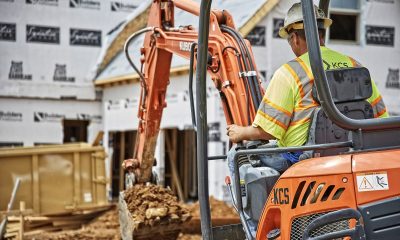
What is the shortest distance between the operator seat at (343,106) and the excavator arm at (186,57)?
1566 mm

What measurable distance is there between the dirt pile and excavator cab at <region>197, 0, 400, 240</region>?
12.3 feet

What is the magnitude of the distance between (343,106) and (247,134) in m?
0.81

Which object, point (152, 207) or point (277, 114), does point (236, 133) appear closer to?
point (277, 114)

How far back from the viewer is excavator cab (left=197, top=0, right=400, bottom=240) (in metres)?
4.24

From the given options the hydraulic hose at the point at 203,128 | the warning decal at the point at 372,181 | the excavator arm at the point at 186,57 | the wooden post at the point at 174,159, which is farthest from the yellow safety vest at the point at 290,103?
the wooden post at the point at 174,159

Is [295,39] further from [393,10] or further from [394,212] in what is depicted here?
[393,10]

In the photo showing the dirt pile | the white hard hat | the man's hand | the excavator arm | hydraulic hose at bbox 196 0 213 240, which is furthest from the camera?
the dirt pile

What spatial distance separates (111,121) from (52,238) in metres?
7.68

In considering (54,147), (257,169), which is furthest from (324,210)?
(54,147)

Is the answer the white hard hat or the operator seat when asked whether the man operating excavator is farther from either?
the operator seat

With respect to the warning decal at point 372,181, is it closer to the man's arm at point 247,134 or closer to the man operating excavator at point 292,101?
the man operating excavator at point 292,101

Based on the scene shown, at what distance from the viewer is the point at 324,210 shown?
4449 mm

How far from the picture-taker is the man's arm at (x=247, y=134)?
5238 mm

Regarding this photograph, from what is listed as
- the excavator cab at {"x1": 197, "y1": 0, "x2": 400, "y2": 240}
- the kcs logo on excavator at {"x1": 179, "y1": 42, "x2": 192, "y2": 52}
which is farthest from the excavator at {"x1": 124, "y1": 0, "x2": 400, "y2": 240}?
the kcs logo on excavator at {"x1": 179, "y1": 42, "x2": 192, "y2": 52}
